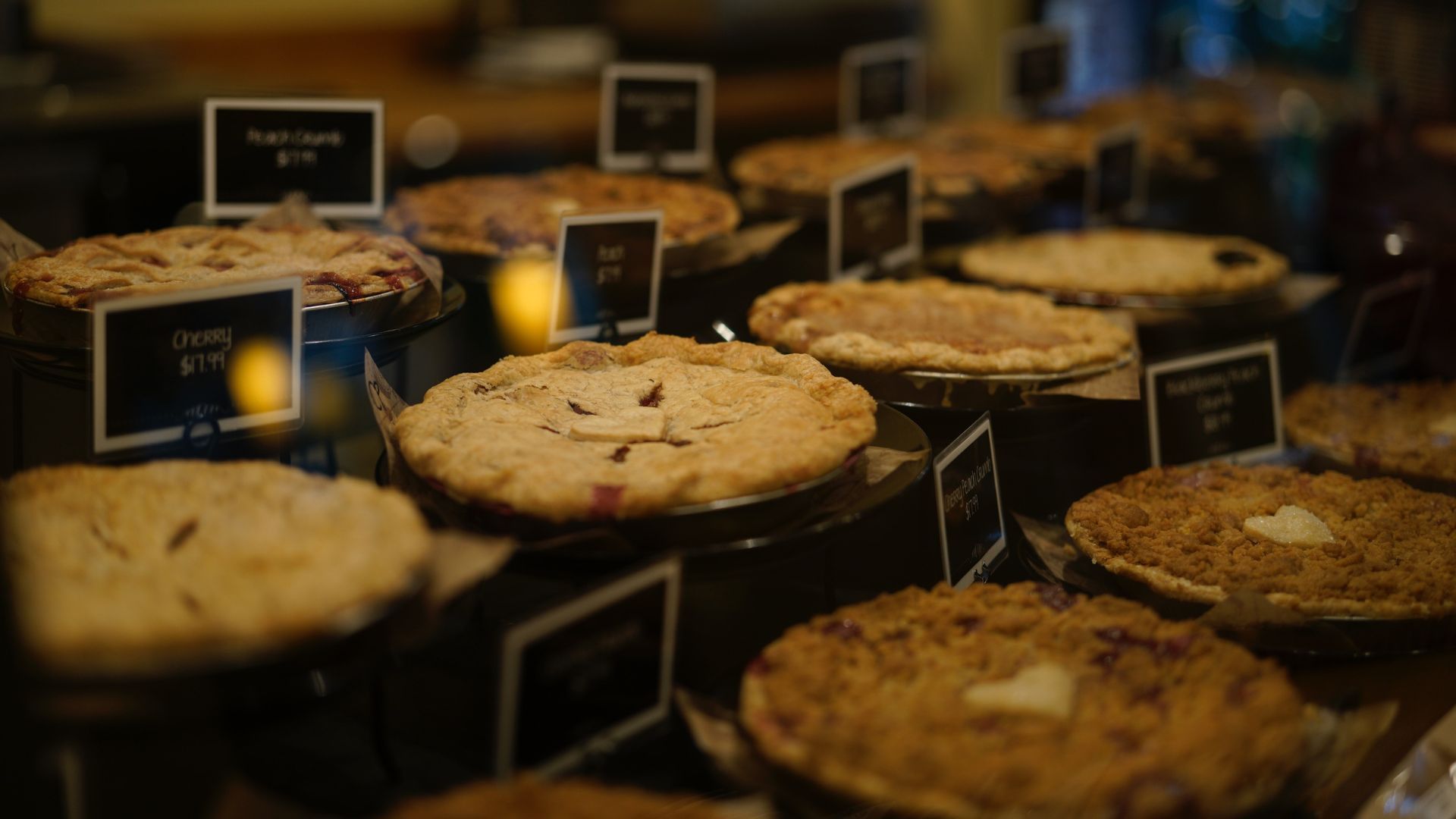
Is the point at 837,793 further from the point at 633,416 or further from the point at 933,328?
the point at 933,328

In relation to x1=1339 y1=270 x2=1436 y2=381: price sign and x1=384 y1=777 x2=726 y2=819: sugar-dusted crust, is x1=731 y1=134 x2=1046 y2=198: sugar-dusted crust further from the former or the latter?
x1=384 y1=777 x2=726 y2=819: sugar-dusted crust

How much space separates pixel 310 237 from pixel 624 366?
63 cm

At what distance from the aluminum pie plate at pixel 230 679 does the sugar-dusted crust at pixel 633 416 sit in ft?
0.96

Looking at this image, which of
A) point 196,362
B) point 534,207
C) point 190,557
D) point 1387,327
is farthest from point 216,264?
point 1387,327

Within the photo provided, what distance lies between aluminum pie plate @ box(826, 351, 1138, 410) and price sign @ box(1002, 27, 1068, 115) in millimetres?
2369

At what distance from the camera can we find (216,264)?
6.89ft

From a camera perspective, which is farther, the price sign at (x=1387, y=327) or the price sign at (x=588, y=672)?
the price sign at (x=1387, y=327)

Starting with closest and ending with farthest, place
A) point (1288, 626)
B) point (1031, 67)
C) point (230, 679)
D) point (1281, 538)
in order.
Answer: point (230, 679), point (1288, 626), point (1281, 538), point (1031, 67)

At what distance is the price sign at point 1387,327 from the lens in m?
3.04

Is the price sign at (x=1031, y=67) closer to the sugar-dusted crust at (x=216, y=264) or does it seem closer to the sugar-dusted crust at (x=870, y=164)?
the sugar-dusted crust at (x=870, y=164)

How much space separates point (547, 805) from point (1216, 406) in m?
1.58

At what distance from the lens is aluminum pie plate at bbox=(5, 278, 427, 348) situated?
5.84 feet

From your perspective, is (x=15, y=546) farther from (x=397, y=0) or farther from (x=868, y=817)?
(x=397, y=0)

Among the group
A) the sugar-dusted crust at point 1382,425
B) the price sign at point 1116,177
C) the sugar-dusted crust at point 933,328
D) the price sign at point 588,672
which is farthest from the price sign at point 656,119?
the price sign at point 588,672
